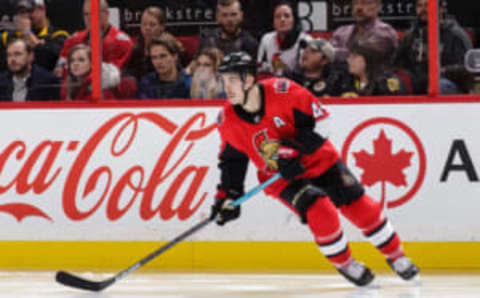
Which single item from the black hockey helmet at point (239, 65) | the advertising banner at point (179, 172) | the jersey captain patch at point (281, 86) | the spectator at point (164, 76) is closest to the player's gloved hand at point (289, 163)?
the jersey captain patch at point (281, 86)

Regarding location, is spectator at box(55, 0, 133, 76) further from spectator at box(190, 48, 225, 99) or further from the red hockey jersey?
the red hockey jersey

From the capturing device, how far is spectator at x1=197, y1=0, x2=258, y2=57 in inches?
209

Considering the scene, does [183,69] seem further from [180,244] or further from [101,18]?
[180,244]

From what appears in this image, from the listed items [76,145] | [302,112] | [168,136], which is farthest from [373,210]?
[76,145]

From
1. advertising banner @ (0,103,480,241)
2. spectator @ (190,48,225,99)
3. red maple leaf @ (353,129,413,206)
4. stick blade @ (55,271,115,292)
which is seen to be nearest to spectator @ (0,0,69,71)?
advertising banner @ (0,103,480,241)

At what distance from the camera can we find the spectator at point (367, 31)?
5234mm

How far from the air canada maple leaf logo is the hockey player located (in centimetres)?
56

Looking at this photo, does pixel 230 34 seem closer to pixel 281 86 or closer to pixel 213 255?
pixel 281 86

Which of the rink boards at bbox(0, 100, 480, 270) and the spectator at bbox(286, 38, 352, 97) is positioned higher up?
the spectator at bbox(286, 38, 352, 97)

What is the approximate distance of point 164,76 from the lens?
5496mm

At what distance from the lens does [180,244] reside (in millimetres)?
5453

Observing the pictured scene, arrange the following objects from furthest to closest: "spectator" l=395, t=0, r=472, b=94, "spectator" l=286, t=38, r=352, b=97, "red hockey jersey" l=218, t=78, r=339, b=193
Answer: "spectator" l=286, t=38, r=352, b=97, "spectator" l=395, t=0, r=472, b=94, "red hockey jersey" l=218, t=78, r=339, b=193

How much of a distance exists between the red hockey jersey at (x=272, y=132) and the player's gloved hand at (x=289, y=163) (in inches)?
2.2

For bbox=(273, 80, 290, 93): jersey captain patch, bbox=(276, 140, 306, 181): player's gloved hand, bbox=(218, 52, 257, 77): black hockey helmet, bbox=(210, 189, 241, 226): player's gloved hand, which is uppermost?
bbox=(218, 52, 257, 77): black hockey helmet
